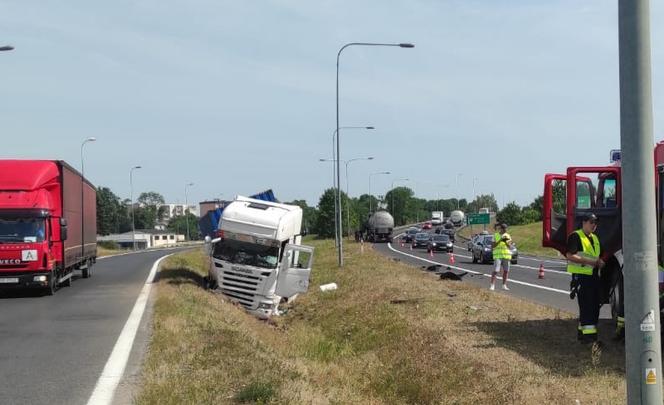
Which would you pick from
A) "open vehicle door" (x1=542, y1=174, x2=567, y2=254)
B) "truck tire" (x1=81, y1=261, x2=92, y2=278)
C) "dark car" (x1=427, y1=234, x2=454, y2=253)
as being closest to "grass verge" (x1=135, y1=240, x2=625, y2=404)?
"open vehicle door" (x1=542, y1=174, x2=567, y2=254)

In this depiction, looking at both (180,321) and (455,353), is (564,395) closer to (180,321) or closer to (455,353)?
(455,353)

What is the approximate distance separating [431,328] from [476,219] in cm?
6274

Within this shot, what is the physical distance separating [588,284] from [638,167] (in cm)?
560

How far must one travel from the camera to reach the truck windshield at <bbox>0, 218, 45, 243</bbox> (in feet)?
59.0

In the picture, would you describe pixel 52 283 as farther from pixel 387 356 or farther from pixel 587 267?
pixel 587 267

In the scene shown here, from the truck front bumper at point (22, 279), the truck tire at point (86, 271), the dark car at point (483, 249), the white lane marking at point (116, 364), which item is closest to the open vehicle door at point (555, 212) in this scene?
the white lane marking at point (116, 364)

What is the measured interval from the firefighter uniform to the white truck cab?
995 centimetres

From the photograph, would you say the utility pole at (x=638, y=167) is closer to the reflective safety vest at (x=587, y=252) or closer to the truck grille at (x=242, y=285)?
the reflective safety vest at (x=587, y=252)

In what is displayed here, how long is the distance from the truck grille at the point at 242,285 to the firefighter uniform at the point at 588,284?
10.3 meters

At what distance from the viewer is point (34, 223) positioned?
59.9 feet

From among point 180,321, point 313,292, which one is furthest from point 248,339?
point 313,292

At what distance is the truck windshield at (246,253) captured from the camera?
60.7 feet

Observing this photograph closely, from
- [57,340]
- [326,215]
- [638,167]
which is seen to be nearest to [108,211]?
[326,215]

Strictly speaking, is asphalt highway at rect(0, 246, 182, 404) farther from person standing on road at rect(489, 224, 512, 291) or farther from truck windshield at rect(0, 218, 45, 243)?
person standing on road at rect(489, 224, 512, 291)
